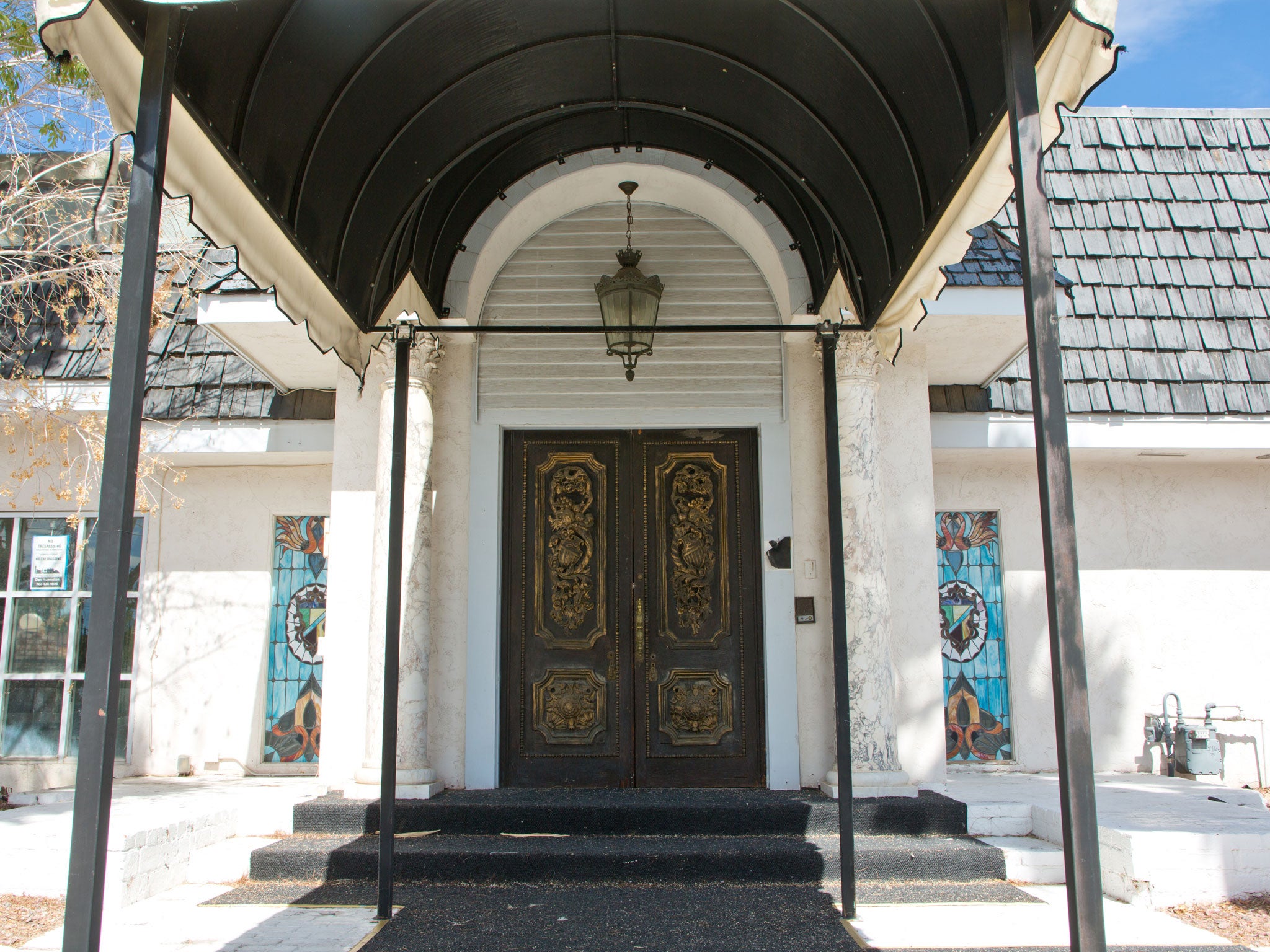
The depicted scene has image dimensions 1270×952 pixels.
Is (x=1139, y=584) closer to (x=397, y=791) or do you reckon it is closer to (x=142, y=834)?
(x=397, y=791)

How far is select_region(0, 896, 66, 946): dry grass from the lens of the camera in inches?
183

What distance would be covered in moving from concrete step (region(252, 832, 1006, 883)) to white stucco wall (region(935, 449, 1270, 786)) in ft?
11.7

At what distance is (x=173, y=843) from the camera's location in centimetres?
548

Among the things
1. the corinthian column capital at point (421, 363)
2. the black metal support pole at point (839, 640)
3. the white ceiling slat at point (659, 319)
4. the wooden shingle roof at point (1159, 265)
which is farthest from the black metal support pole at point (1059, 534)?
the wooden shingle roof at point (1159, 265)

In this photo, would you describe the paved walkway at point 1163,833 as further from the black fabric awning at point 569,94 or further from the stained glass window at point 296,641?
the stained glass window at point 296,641

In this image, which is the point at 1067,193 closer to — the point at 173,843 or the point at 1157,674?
the point at 1157,674

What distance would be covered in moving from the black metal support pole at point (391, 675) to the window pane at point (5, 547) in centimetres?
573

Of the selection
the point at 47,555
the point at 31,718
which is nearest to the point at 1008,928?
the point at 31,718

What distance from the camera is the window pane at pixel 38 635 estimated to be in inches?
331

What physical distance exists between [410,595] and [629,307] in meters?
2.47

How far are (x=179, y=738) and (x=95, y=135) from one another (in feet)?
17.0

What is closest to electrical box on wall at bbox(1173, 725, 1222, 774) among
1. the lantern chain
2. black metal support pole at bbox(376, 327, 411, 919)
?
the lantern chain

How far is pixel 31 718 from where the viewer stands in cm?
834

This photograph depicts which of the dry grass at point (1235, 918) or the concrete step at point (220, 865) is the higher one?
the concrete step at point (220, 865)
